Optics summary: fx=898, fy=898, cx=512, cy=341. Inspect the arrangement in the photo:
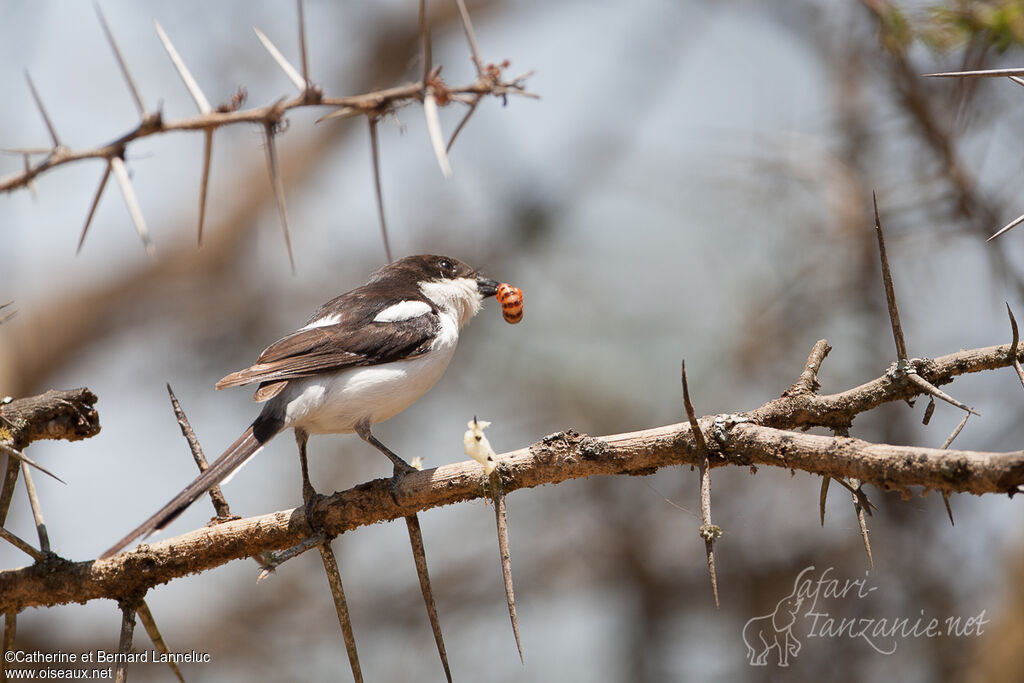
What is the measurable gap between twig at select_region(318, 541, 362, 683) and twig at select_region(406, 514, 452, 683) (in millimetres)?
210

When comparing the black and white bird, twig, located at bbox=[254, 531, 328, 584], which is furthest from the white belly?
twig, located at bbox=[254, 531, 328, 584]

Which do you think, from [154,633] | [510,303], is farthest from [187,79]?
[510,303]

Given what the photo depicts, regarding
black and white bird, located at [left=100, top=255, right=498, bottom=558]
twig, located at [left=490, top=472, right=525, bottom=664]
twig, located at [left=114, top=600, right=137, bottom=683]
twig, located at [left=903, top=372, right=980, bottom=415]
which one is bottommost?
black and white bird, located at [left=100, top=255, right=498, bottom=558]

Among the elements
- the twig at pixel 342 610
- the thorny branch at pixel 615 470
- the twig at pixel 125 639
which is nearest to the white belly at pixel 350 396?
the thorny branch at pixel 615 470

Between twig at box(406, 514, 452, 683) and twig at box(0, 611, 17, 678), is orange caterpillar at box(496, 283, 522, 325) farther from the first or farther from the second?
twig at box(0, 611, 17, 678)

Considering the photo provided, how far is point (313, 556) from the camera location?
9.32 meters

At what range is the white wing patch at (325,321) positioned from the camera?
479 centimetres

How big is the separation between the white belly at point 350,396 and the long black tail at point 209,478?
1.00ft

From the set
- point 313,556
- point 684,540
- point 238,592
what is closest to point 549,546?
point 684,540

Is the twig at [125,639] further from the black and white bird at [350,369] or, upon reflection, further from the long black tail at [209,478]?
the black and white bird at [350,369]

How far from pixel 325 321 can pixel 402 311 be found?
42 cm

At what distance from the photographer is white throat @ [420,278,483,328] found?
5695mm

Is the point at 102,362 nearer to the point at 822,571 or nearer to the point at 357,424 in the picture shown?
the point at 357,424

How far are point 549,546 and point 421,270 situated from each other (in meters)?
3.82
